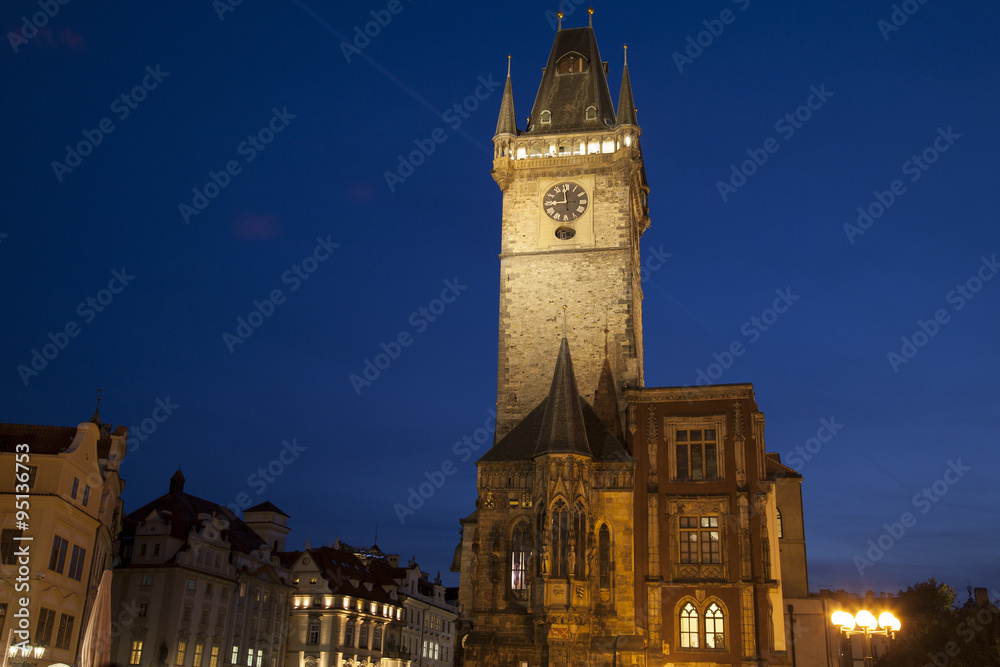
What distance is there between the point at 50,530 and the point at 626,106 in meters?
35.9

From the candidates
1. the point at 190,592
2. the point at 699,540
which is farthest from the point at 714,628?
the point at 190,592

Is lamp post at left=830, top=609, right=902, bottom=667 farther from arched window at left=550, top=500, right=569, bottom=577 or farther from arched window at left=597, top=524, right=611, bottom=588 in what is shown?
arched window at left=597, top=524, right=611, bottom=588

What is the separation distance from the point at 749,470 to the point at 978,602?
71.0 ft

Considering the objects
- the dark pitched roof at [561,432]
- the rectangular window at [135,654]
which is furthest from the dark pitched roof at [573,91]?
the rectangular window at [135,654]

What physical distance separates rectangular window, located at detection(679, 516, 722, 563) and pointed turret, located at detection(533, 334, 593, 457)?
17.2 feet

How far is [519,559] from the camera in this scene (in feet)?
137

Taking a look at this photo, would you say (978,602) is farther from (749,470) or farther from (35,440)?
(35,440)

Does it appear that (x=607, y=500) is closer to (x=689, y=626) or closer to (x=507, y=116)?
(x=689, y=626)

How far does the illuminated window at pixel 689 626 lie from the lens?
3909 centimetres

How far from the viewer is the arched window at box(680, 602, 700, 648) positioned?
3908 cm

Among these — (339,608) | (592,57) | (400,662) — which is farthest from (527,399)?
(400,662)

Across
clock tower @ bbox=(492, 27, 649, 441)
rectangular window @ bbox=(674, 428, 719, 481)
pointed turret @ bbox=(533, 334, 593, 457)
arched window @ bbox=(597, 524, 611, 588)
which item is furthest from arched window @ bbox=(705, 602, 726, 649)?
clock tower @ bbox=(492, 27, 649, 441)

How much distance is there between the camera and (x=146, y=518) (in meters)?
61.3

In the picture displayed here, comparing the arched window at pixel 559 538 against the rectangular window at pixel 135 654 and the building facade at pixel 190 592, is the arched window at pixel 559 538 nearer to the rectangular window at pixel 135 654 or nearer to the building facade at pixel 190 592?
the building facade at pixel 190 592
